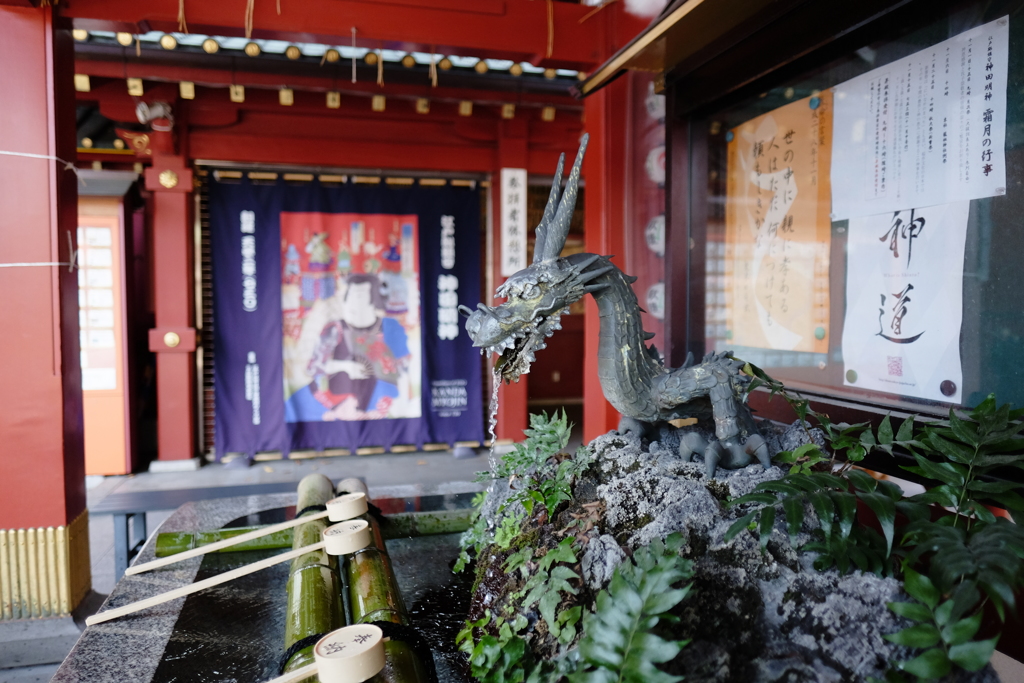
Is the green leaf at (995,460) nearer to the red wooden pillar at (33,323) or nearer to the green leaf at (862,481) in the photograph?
the green leaf at (862,481)

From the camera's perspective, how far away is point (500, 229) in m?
6.41

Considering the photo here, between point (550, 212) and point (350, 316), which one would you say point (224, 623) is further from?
point (350, 316)

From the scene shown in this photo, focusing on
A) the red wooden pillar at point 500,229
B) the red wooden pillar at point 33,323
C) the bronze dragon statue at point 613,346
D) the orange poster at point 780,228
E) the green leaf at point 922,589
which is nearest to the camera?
the green leaf at point 922,589

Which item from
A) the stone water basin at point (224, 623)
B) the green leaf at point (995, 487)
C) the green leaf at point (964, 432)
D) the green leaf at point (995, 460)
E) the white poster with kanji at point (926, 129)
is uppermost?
the white poster with kanji at point (926, 129)

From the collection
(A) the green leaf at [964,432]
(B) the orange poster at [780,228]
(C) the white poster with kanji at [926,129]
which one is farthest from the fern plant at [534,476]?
(C) the white poster with kanji at [926,129]

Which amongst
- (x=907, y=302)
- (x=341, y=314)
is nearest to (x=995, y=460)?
(x=907, y=302)

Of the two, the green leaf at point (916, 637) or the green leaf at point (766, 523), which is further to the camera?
the green leaf at point (766, 523)

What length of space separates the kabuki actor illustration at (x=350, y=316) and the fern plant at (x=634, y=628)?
18.0 ft

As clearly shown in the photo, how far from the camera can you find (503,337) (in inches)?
62.0

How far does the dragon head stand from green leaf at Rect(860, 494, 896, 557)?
2.58 feet

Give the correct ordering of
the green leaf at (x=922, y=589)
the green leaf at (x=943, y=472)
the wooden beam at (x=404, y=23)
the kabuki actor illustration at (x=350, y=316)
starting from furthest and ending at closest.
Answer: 1. the kabuki actor illustration at (x=350, y=316)
2. the wooden beam at (x=404, y=23)
3. the green leaf at (x=943, y=472)
4. the green leaf at (x=922, y=589)

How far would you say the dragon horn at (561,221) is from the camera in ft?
5.08

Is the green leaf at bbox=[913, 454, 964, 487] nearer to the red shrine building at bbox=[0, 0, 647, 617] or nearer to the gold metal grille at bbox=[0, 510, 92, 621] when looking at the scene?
the red shrine building at bbox=[0, 0, 647, 617]

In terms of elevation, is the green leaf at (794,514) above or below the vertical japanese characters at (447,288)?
below
